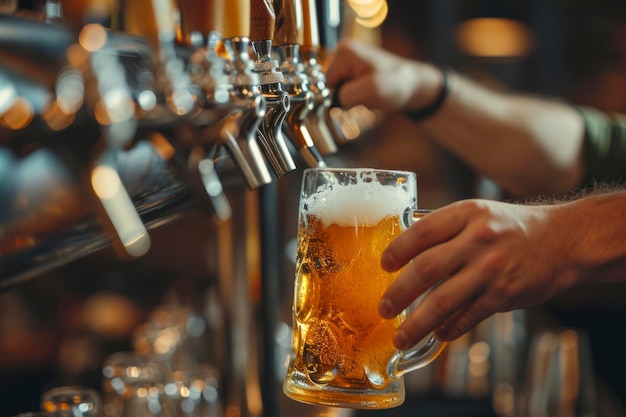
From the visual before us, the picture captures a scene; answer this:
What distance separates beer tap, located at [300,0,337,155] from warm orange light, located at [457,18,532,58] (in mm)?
3670

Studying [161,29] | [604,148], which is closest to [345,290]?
[161,29]

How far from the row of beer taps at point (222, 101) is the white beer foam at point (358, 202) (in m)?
0.06

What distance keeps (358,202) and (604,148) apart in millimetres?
1771

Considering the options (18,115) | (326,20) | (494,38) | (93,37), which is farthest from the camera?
(494,38)

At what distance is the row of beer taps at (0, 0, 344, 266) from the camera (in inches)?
39.6

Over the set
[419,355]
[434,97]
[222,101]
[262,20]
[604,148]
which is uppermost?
[262,20]

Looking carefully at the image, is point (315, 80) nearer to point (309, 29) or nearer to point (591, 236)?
point (309, 29)

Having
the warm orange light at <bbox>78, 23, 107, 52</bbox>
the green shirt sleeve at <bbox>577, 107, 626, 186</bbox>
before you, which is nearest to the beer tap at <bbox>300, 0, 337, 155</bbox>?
the warm orange light at <bbox>78, 23, 107, 52</bbox>

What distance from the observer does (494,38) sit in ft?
15.9

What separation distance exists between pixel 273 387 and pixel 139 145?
55 centimetres

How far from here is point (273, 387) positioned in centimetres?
169

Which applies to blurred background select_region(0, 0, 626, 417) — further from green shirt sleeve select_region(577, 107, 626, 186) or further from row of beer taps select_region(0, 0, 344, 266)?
green shirt sleeve select_region(577, 107, 626, 186)

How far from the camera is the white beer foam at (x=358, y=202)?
1.01 metres

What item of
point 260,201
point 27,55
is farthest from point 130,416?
point 27,55
